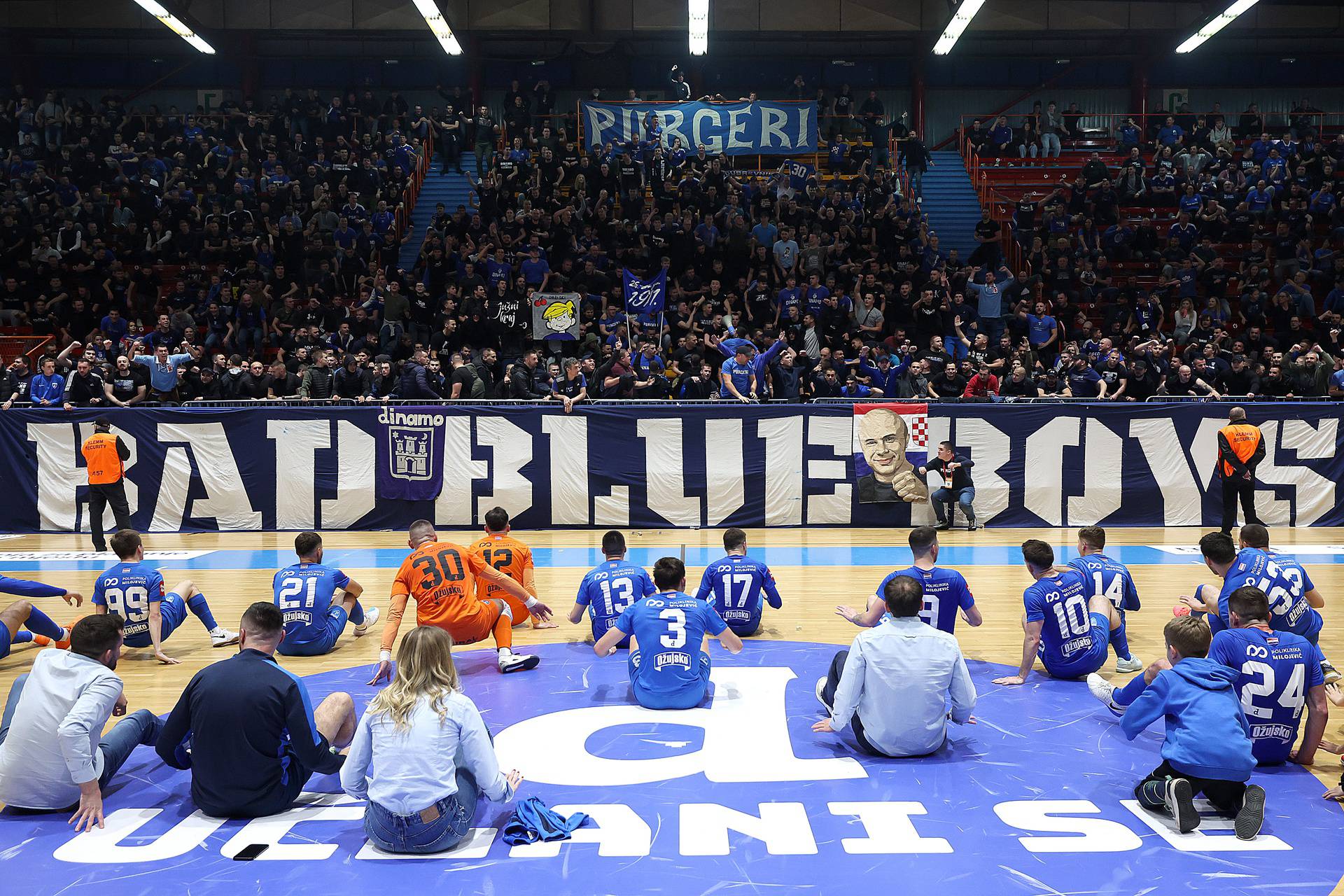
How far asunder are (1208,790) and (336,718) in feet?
17.0

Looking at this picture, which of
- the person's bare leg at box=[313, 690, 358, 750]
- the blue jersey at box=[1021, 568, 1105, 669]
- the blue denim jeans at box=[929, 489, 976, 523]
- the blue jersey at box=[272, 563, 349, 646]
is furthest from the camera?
the blue denim jeans at box=[929, 489, 976, 523]

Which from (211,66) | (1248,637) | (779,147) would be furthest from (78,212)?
(1248,637)

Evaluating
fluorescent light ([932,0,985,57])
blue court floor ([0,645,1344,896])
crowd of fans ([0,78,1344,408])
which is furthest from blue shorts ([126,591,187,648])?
fluorescent light ([932,0,985,57])

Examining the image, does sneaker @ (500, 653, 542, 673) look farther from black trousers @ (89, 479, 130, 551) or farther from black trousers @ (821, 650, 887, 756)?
black trousers @ (89, 479, 130, 551)

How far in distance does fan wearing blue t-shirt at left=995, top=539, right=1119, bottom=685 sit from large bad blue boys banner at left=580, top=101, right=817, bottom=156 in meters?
21.2

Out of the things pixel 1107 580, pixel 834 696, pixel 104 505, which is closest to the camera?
pixel 834 696

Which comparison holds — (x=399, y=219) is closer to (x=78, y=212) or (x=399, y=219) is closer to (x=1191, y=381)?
(x=78, y=212)

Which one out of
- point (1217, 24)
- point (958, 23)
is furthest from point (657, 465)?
point (1217, 24)

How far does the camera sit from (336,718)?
6.31 m

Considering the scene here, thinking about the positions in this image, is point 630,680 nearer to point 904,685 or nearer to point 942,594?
point 904,685

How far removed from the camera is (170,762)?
6.02 metres

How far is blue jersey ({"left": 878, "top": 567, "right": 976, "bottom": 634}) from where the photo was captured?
845cm

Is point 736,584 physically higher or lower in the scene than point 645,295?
lower

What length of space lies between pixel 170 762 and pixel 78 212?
24612 mm
